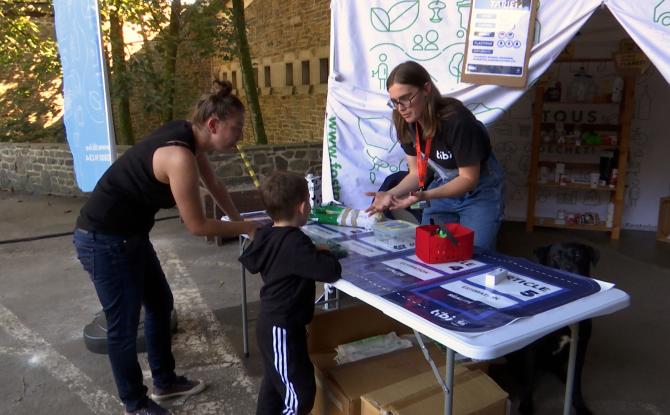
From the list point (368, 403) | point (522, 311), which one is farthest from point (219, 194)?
point (522, 311)

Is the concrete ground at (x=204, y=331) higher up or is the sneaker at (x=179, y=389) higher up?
the sneaker at (x=179, y=389)

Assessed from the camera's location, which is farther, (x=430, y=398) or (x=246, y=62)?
(x=246, y=62)

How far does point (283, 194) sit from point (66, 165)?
308 inches

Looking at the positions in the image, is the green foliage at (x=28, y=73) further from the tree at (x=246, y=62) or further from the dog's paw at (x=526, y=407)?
the dog's paw at (x=526, y=407)

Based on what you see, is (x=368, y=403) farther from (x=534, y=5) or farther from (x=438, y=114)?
(x=534, y=5)

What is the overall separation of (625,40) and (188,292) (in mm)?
4626

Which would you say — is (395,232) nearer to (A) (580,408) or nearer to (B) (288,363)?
(B) (288,363)

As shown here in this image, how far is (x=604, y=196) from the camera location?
5977 mm

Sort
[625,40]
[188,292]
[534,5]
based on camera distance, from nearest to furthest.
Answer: [534,5], [188,292], [625,40]

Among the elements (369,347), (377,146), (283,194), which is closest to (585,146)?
(377,146)

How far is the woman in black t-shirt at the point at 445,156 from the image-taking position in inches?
94.3

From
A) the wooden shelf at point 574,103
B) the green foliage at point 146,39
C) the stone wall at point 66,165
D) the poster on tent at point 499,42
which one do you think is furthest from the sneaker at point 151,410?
the green foliage at point 146,39

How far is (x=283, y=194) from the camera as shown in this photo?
6.49ft

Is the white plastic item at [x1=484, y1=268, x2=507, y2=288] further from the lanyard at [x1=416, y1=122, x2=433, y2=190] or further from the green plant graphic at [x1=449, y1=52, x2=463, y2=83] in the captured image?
the green plant graphic at [x1=449, y1=52, x2=463, y2=83]
